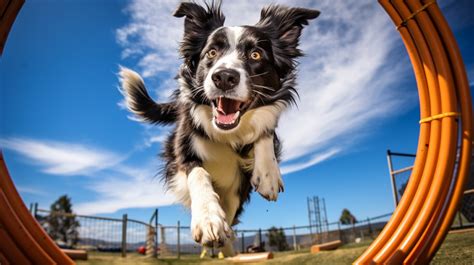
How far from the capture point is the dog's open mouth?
7.34ft

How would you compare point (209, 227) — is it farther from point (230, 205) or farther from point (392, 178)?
point (392, 178)

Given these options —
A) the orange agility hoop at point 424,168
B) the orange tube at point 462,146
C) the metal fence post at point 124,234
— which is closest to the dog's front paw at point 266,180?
the orange agility hoop at point 424,168

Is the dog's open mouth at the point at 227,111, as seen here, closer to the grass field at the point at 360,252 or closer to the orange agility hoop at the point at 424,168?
the orange agility hoop at the point at 424,168

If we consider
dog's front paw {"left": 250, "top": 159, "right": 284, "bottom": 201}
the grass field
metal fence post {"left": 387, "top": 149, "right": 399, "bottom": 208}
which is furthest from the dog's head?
metal fence post {"left": 387, "top": 149, "right": 399, "bottom": 208}

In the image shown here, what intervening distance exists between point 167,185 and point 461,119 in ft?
6.50

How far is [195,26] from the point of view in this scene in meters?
2.47

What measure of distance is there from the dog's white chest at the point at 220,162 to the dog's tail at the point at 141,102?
461 mm

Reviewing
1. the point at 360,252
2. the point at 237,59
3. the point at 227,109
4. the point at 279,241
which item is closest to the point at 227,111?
the point at 227,109

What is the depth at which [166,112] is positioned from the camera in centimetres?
279

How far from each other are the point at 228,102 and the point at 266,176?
0.53 metres

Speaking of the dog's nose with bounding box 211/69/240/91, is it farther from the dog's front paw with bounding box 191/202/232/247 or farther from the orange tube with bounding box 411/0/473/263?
the orange tube with bounding box 411/0/473/263

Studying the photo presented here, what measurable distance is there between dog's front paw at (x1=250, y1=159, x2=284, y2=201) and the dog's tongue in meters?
0.35

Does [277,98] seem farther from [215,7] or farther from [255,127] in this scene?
[215,7]

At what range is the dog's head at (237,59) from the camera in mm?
2186
